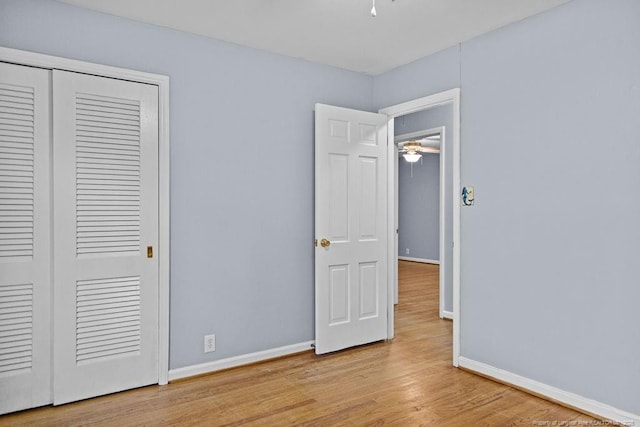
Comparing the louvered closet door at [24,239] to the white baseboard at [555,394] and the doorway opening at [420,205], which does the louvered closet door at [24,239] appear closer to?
the white baseboard at [555,394]

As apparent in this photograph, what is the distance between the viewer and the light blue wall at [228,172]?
121 inches

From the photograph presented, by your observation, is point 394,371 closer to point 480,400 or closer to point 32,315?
point 480,400

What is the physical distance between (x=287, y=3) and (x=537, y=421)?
302 centimetres

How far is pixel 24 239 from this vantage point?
2.74m

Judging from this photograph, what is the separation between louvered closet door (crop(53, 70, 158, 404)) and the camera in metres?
2.83

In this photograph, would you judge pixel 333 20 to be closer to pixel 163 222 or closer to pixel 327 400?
pixel 163 222

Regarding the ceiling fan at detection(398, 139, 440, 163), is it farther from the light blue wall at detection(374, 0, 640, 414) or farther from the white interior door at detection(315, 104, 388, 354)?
the light blue wall at detection(374, 0, 640, 414)

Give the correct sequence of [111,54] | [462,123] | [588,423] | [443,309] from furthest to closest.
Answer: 1. [443,309]
2. [462,123]
3. [111,54]
4. [588,423]

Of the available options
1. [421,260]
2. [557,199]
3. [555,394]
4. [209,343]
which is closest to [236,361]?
[209,343]

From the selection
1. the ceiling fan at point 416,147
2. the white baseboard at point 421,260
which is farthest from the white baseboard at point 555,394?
the white baseboard at point 421,260

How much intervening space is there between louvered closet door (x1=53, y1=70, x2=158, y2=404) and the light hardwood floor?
0.81 feet

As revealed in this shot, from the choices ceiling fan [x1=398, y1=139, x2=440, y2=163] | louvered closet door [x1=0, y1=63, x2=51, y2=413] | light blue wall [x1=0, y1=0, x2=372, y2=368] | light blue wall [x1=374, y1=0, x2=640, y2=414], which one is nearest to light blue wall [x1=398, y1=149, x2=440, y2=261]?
ceiling fan [x1=398, y1=139, x2=440, y2=163]

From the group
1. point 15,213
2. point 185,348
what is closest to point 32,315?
point 15,213

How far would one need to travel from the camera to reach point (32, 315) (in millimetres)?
2752
